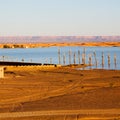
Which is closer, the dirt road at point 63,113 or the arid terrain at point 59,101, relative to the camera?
the arid terrain at point 59,101

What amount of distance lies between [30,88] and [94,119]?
11.1 m

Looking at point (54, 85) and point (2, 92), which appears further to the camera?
point (54, 85)

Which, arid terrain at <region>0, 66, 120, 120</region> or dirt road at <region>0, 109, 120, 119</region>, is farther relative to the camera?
dirt road at <region>0, 109, 120, 119</region>

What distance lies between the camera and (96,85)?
90.5 feet

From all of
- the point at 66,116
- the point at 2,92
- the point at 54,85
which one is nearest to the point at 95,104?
the point at 66,116

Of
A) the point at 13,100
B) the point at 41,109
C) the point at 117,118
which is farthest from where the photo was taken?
the point at 13,100

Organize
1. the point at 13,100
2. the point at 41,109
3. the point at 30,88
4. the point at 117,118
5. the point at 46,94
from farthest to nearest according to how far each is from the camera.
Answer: the point at 30,88, the point at 46,94, the point at 13,100, the point at 41,109, the point at 117,118

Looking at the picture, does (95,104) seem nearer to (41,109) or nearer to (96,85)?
(41,109)

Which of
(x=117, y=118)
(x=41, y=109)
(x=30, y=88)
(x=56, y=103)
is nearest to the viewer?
(x=117, y=118)

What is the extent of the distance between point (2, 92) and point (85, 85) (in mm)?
5525

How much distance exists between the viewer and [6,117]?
1652 cm

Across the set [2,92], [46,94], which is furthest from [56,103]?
[2,92]

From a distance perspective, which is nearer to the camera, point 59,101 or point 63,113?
point 63,113

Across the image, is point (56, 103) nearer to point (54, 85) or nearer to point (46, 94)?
point (46, 94)
